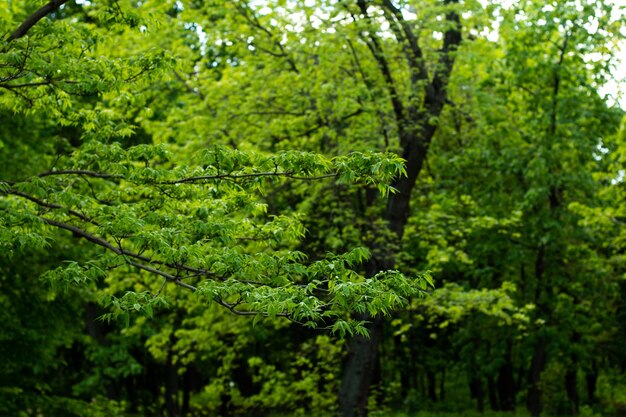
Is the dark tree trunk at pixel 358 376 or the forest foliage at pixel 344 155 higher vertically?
the forest foliage at pixel 344 155

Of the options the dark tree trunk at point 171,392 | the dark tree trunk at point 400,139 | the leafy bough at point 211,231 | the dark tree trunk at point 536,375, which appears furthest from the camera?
the dark tree trunk at point 171,392

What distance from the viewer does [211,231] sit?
328 inches

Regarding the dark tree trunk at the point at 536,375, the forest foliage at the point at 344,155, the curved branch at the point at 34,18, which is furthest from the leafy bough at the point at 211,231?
the dark tree trunk at the point at 536,375

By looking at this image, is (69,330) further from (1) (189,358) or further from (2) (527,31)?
(2) (527,31)

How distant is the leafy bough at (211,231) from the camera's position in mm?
7090

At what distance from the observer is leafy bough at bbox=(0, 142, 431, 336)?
709cm

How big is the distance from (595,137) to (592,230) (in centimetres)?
228

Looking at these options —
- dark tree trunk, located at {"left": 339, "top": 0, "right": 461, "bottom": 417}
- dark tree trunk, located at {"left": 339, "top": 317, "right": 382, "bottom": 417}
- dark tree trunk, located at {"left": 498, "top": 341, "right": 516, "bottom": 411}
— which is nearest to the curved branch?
dark tree trunk, located at {"left": 339, "top": 0, "right": 461, "bottom": 417}

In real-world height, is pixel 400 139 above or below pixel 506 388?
above

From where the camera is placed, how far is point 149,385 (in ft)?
117

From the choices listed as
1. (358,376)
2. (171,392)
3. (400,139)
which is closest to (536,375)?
(358,376)

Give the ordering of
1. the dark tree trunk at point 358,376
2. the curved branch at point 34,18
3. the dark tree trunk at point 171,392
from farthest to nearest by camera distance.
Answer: the dark tree trunk at point 171,392, the dark tree trunk at point 358,376, the curved branch at point 34,18

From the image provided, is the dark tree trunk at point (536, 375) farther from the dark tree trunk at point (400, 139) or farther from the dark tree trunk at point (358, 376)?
the dark tree trunk at point (358, 376)

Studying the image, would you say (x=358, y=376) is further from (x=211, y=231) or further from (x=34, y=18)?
(x=34, y=18)
